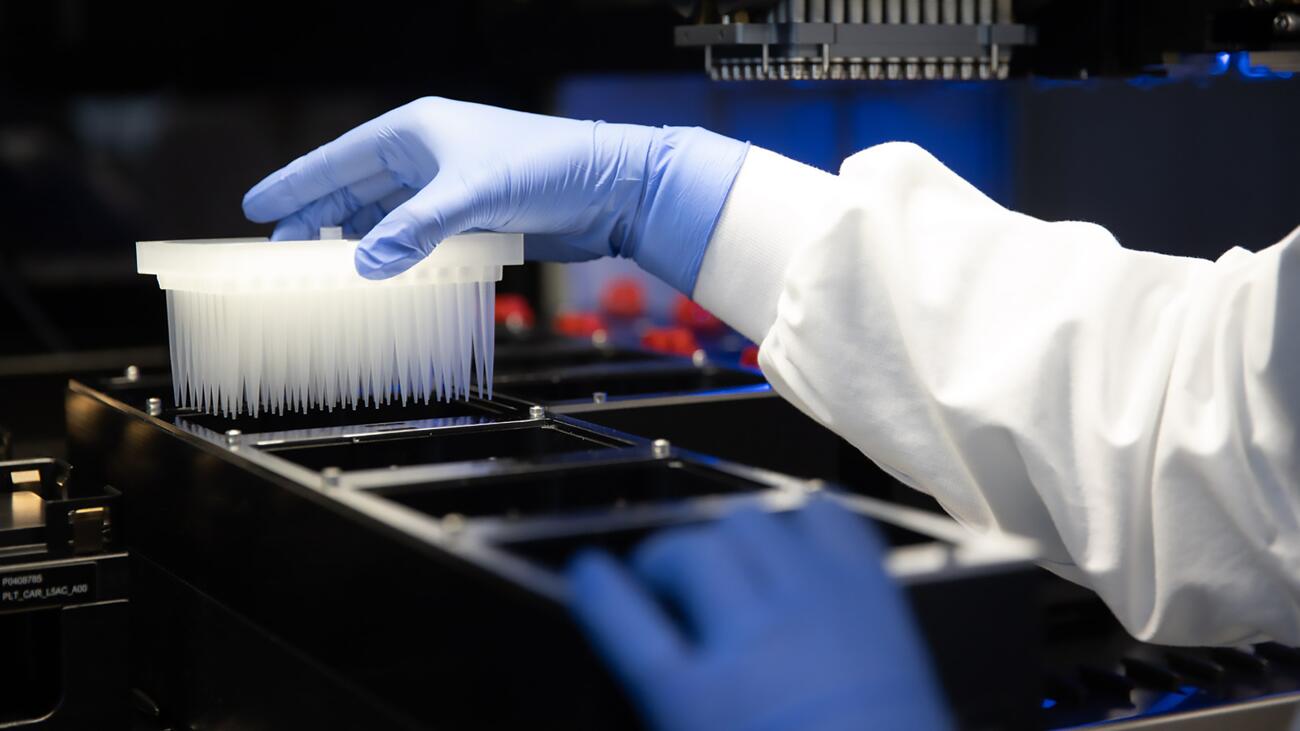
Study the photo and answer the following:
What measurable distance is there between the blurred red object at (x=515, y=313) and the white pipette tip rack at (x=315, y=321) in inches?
33.4

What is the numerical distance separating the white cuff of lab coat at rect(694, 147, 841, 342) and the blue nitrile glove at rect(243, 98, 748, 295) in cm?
2

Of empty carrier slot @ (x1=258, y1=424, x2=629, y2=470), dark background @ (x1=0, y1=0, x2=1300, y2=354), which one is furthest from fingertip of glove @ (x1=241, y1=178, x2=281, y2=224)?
dark background @ (x1=0, y1=0, x2=1300, y2=354)

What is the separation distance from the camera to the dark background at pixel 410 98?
187 cm

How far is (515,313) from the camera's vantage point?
223cm

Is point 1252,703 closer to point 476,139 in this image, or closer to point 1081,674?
point 1081,674

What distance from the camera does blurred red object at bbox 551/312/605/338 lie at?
2.25 metres

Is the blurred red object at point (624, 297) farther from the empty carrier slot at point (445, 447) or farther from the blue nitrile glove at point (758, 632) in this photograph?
the blue nitrile glove at point (758, 632)

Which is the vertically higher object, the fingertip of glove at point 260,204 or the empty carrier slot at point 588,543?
the fingertip of glove at point 260,204

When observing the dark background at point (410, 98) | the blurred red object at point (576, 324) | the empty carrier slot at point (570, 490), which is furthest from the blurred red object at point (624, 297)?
the empty carrier slot at point (570, 490)

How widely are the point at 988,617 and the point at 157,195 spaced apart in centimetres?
154

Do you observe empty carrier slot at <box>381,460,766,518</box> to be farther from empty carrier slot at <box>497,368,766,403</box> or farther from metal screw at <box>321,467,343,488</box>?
empty carrier slot at <box>497,368,766,403</box>

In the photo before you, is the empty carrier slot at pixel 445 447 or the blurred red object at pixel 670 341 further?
the blurred red object at pixel 670 341

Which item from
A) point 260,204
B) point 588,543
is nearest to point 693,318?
point 260,204

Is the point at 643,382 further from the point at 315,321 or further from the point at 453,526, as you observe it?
the point at 453,526
